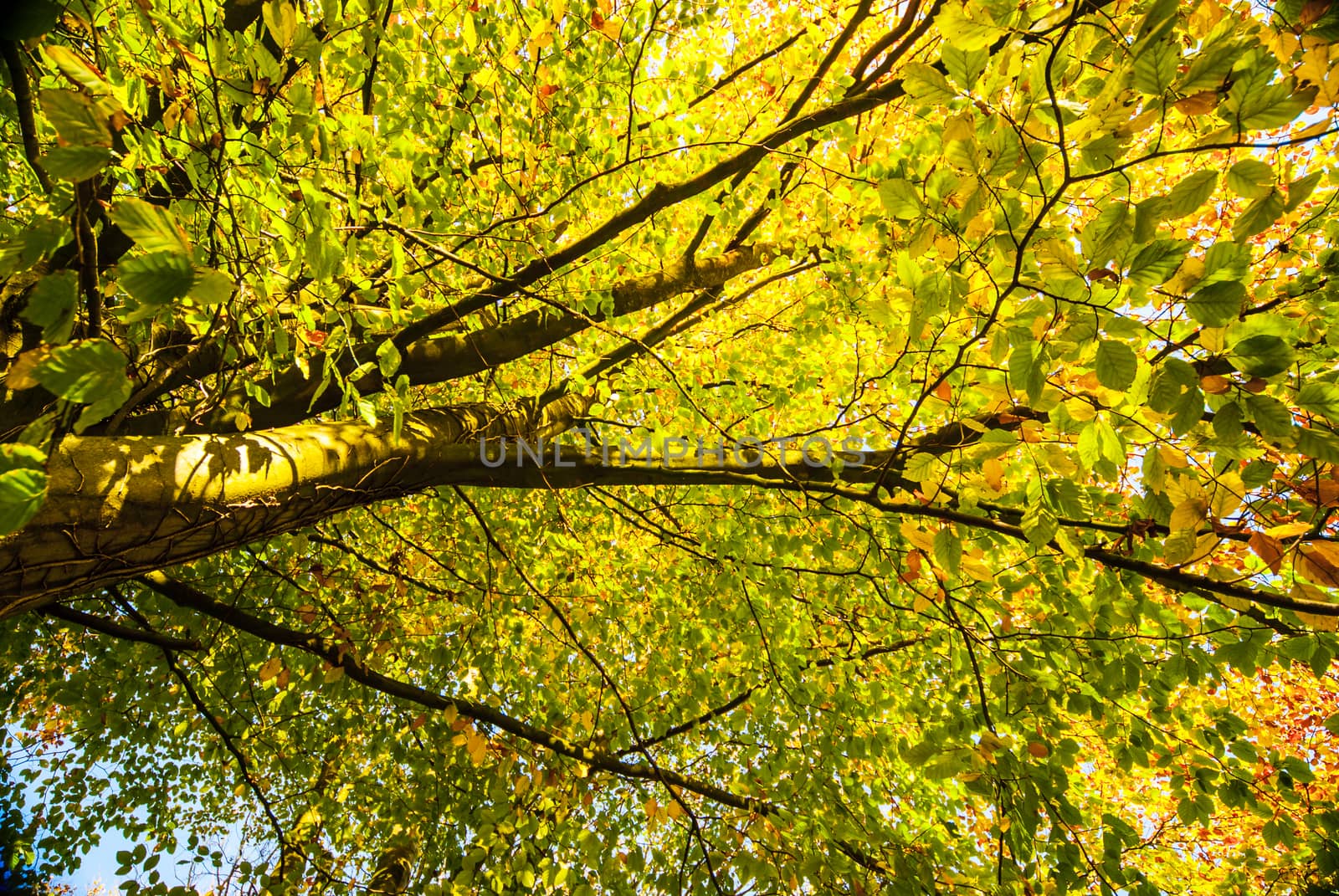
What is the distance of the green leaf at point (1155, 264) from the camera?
1085 mm

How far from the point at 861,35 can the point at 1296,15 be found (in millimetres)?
4619

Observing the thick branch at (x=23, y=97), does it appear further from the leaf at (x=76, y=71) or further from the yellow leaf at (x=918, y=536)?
the yellow leaf at (x=918, y=536)

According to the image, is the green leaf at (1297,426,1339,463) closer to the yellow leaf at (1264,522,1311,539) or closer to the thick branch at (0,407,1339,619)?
the yellow leaf at (1264,522,1311,539)

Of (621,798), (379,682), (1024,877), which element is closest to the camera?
(1024,877)

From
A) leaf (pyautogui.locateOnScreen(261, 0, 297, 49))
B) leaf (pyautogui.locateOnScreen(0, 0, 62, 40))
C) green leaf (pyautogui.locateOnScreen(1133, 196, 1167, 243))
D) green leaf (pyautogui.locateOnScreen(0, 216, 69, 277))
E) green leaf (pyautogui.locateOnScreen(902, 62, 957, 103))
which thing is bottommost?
leaf (pyautogui.locateOnScreen(0, 0, 62, 40))

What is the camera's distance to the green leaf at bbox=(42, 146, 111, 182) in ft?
2.41

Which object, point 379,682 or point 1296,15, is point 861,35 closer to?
point 1296,15

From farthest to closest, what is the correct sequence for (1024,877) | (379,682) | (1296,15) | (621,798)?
(621,798) < (379,682) < (1024,877) < (1296,15)

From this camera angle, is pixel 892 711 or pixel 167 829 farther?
pixel 167 829

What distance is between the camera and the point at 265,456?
178 centimetres

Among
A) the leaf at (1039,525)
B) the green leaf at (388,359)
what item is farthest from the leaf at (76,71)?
the leaf at (1039,525)

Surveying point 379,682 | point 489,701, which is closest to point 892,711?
point 489,701

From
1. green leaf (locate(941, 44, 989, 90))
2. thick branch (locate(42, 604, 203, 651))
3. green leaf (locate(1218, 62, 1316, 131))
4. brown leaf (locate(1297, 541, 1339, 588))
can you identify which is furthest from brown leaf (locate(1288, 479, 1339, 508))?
thick branch (locate(42, 604, 203, 651))

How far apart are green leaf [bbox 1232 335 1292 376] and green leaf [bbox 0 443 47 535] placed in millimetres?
1866
